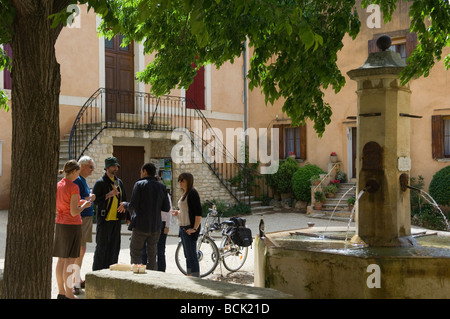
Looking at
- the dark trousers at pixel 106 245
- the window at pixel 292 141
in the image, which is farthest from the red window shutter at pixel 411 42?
the dark trousers at pixel 106 245

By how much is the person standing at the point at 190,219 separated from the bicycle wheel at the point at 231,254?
1264 millimetres

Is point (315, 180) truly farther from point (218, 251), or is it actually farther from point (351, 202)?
point (218, 251)

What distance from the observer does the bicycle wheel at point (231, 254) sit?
24.9ft

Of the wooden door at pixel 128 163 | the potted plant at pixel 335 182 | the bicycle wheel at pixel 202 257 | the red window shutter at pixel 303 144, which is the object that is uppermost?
the red window shutter at pixel 303 144

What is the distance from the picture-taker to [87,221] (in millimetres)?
6301

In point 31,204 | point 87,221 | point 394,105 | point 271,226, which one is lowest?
point 271,226

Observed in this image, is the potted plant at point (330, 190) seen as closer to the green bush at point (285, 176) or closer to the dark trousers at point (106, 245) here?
the green bush at point (285, 176)

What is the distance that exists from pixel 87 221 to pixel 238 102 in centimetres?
1483

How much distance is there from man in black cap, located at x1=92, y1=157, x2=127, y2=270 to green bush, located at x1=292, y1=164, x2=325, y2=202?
11.4 meters

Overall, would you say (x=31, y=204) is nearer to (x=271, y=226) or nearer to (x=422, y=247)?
(x=422, y=247)

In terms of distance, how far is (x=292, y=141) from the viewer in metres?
18.9

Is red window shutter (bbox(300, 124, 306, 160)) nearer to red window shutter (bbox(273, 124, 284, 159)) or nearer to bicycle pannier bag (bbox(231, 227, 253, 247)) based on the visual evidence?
red window shutter (bbox(273, 124, 284, 159))

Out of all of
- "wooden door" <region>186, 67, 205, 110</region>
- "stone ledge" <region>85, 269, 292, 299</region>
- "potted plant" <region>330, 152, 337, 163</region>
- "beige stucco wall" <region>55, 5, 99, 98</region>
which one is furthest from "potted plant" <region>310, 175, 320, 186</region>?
"stone ledge" <region>85, 269, 292, 299</region>

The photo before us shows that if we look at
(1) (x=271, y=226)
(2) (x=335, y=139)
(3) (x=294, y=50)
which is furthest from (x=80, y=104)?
(3) (x=294, y=50)
